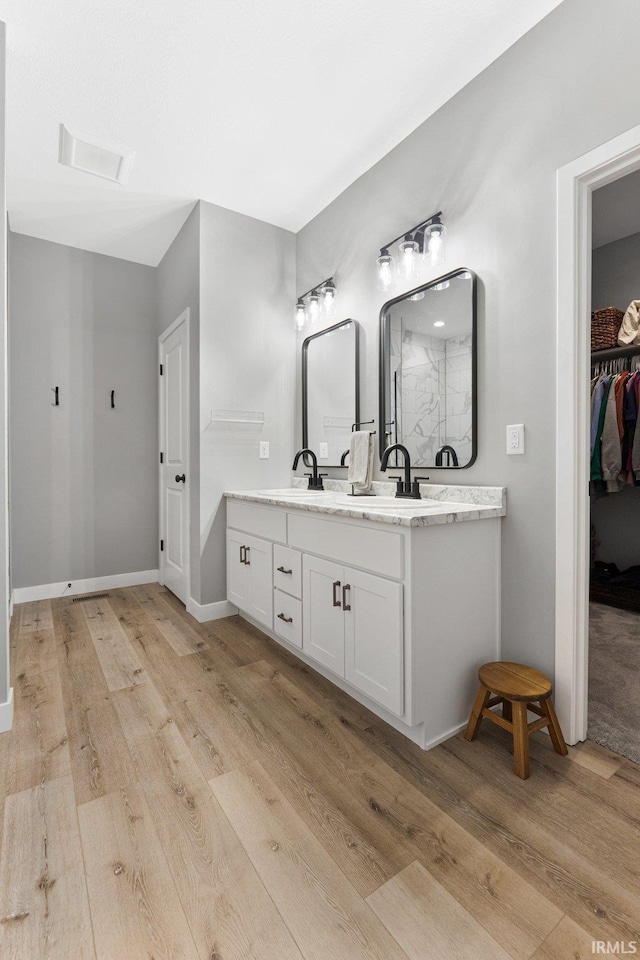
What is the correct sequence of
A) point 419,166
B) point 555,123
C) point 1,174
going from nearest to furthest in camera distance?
point 555,123 → point 1,174 → point 419,166

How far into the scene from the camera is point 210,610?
2949 millimetres

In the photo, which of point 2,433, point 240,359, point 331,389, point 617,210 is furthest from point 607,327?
point 2,433

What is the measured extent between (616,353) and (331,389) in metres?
2.05

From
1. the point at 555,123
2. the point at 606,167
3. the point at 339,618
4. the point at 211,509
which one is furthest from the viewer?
the point at 211,509

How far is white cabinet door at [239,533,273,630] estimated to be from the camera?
245 centimetres

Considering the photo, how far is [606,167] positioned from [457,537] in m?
→ 1.34

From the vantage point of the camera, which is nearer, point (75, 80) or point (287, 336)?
point (75, 80)

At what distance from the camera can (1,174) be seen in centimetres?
177

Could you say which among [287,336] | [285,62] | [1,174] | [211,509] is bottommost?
[211,509]

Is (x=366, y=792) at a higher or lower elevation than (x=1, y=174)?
lower

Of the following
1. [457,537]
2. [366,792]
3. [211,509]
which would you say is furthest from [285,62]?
[366,792]

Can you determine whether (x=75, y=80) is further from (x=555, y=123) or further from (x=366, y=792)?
(x=366, y=792)

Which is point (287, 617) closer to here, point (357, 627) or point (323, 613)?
point (323, 613)

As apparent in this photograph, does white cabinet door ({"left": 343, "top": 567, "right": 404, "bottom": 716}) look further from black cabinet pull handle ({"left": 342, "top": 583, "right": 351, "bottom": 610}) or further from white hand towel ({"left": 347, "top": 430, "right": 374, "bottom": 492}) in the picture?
white hand towel ({"left": 347, "top": 430, "right": 374, "bottom": 492})
